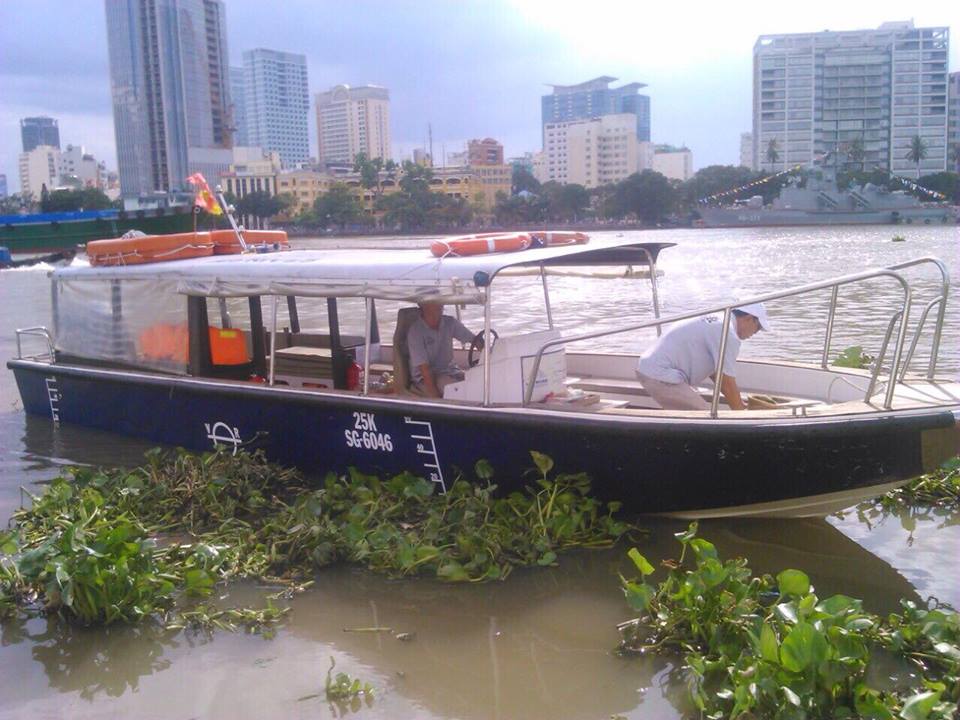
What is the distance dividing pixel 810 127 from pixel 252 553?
134141 millimetres

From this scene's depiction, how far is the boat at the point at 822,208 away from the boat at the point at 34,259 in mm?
60402

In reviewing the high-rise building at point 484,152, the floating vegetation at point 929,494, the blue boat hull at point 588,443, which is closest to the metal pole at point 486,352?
the blue boat hull at point 588,443

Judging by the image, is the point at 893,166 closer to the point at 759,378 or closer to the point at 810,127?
the point at 810,127

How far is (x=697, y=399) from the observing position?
679cm

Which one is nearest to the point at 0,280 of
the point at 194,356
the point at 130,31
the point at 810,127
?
the point at 194,356

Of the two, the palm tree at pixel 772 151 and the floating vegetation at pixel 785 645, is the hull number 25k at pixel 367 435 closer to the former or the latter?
the floating vegetation at pixel 785 645

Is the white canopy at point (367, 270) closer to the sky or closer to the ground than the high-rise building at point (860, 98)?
closer to the ground

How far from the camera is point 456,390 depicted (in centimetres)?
697

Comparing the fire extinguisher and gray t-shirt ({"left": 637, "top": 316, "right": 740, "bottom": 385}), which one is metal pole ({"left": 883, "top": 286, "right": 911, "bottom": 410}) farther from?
the fire extinguisher

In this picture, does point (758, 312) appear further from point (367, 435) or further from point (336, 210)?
point (336, 210)

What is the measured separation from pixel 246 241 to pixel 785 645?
7.00 meters

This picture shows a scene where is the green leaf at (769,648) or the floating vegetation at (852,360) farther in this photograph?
the floating vegetation at (852,360)

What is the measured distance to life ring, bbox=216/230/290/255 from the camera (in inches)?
374

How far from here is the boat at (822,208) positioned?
93.0 metres
